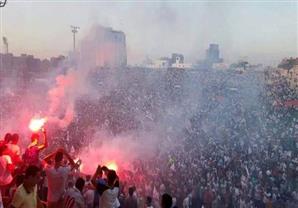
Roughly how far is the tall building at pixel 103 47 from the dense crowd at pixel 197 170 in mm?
3596

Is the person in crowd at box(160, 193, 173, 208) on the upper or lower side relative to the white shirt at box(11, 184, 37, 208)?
lower

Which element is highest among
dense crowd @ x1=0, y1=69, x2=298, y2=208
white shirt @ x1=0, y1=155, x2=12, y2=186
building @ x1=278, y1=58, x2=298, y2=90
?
building @ x1=278, y1=58, x2=298, y2=90

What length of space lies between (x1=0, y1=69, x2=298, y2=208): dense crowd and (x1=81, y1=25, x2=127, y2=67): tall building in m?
3.60

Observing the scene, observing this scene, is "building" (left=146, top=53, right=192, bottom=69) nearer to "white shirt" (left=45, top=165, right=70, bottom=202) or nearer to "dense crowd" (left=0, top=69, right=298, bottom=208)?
"dense crowd" (left=0, top=69, right=298, bottom=208)

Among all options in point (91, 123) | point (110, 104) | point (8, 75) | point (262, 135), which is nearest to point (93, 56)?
point (91, 123)

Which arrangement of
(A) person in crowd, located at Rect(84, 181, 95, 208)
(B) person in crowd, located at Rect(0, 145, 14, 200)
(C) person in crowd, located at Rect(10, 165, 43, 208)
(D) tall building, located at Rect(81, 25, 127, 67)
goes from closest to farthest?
(C) person in crowd, located at Rect(10, 165, 43, 208) < (B) person in crowd, located at Rect(0, 145, 14, 200) < (A) person in crowd, located at Rect(84, 181, 95, 208) < (D) tall building, located at Rect(81, 25, 127, 67)

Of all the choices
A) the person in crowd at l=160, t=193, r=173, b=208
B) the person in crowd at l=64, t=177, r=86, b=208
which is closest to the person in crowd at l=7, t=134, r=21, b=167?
the person in crowd at l=64, t=177, r=86, b=208

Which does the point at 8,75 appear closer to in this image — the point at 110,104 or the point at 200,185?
the point at 110,104

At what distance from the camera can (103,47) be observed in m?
14.5

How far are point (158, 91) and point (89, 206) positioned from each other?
16237 millimetres

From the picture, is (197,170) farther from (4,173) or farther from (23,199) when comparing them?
(23,199)

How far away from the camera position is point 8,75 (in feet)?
114

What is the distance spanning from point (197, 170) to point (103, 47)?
556 cm

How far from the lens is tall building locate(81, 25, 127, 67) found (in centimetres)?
1448
